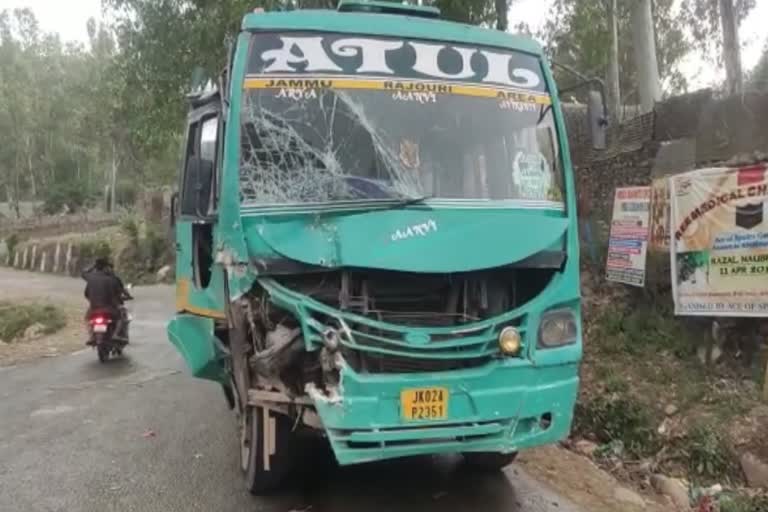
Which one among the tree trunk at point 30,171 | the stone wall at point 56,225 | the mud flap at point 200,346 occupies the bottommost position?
the mud flap at point 200,346

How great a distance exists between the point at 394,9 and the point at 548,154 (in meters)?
1.50

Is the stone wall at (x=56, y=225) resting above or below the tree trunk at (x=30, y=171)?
below

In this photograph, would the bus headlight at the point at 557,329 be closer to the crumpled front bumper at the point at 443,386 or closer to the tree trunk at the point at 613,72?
the crumpled front bumper at the point at 443,386

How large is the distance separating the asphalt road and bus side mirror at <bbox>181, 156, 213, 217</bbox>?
1864 millimetres

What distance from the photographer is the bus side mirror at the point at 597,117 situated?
17.4 feet

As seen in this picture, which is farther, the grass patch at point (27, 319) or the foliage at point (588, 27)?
the grass patch at point (27, 319)

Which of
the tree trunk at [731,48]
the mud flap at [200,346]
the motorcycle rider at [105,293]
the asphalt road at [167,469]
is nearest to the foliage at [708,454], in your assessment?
the asphalt road at [167,469]

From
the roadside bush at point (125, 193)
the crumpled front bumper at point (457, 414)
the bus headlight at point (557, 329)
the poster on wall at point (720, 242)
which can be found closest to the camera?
the crumpled front bumper at point (457, 414)

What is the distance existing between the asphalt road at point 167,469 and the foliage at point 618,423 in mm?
1603

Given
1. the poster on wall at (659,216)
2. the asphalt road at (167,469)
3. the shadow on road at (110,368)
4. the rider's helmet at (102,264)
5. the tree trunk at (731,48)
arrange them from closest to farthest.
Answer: the asphalt road at (167,469) < the poster on wall at (659,216) < the shadow on road at (110,368) < the rider's helmet at (102,264) < the tree trunk at (731,48)

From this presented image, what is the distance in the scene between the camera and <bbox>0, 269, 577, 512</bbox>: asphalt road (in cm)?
490

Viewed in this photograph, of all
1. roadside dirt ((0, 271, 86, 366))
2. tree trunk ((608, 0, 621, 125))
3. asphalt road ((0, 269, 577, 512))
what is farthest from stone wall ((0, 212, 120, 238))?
asphalt road ((0, 269, 577, 512))

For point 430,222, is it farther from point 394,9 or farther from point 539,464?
point 539,464

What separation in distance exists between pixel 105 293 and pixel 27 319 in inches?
227
